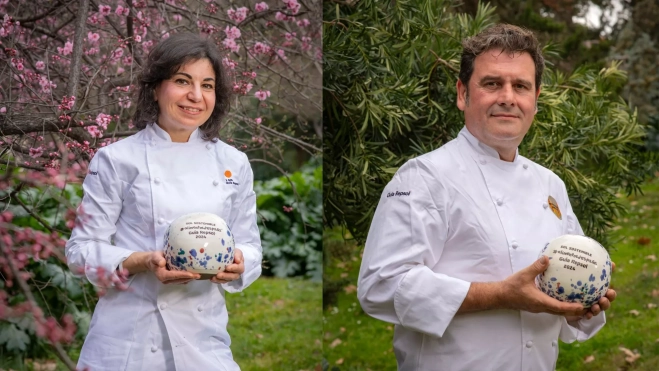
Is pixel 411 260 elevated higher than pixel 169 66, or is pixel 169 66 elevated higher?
pixel 169 66

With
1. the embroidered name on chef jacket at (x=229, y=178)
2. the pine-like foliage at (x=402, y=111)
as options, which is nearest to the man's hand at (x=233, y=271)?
the embroidered name on chef jacket at (x=229, y=178)

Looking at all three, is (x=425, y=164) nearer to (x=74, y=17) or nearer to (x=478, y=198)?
(x=478, y=198)

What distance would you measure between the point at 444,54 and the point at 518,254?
4.38 ft

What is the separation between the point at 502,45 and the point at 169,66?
87cm

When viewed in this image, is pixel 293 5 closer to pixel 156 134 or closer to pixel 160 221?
pixel 156 134

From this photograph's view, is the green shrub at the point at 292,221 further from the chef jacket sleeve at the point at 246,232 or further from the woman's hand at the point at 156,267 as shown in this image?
the woman's hand at the point at 156,267

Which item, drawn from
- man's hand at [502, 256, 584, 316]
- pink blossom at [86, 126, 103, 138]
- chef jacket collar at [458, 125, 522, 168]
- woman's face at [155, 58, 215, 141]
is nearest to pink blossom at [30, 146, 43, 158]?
pink blossom at [86, 126, 103, 138]

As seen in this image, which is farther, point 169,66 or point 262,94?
point 262,94

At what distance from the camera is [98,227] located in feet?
6.45

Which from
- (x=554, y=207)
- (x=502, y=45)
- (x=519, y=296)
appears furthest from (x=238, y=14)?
(x=519, y=296)

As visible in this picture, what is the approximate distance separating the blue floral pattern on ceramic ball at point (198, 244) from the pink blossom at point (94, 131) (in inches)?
22.5

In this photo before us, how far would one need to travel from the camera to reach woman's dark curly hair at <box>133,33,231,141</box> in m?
2.08

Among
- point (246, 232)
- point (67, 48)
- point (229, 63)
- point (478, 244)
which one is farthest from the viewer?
point (229, 63)

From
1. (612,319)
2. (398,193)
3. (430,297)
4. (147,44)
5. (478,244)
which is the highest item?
(147,44)
